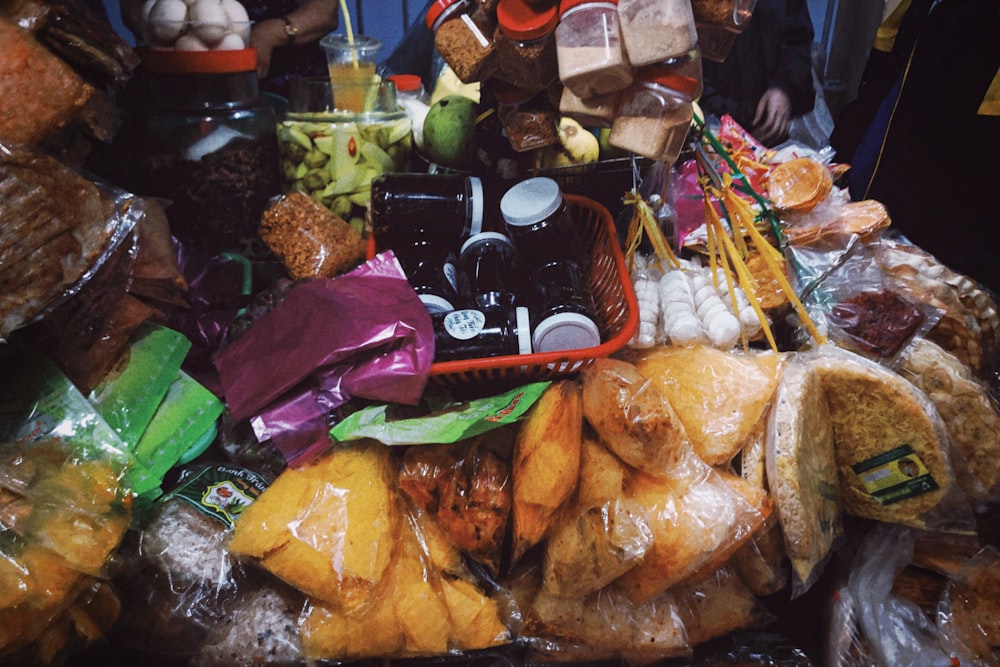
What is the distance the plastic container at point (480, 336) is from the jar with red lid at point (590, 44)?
41cm

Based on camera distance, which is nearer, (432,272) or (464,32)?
(464,32)

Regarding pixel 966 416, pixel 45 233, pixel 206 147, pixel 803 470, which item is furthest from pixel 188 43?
pixel 966 416

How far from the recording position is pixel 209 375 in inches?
46.3

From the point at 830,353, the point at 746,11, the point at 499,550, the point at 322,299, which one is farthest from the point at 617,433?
the point at 746,11

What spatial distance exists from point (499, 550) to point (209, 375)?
2.24ft

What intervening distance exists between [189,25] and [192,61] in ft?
0.27

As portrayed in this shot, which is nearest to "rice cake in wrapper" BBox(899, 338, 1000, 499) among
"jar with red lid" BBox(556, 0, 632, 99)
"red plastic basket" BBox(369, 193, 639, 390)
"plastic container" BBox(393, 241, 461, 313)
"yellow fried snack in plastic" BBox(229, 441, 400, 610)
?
"red plastic basket" BBox(369, 193, 639, 390)

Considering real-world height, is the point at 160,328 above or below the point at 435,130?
below

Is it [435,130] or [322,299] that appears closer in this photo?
[322,299]

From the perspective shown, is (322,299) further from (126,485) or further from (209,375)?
(126,485)

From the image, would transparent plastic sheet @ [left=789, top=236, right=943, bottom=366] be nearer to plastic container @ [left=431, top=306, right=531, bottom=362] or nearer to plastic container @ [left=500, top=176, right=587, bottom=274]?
plastic container @ [left=500, top=176, right=587, bottom=274]

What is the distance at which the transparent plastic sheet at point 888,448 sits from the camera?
986 millimetres

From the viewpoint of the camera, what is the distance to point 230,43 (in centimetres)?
125

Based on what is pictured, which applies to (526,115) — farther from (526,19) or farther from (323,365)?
(323,365)
